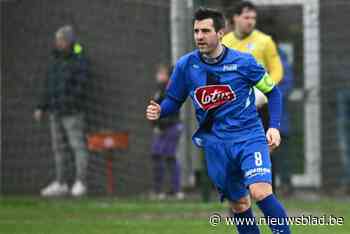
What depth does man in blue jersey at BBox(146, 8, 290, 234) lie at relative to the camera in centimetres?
862

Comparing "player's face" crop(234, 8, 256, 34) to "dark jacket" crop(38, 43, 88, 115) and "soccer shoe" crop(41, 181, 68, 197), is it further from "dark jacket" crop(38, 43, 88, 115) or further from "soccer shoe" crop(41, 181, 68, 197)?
"soccer shoe" crop(41, 181, 68, 197)

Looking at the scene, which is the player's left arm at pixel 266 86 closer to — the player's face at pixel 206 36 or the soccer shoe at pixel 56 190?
the player's face at pixel 206 36

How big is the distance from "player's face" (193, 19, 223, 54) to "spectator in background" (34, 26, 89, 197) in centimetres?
615

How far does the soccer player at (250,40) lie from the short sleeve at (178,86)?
2158mm

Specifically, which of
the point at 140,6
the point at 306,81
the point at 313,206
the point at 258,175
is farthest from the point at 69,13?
the point at 258,175

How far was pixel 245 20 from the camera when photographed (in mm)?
11133

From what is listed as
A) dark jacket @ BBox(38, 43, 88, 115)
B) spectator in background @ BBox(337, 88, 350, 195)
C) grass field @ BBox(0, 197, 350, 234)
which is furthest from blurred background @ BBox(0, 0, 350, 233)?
grass field @ BBox(0, 197, 350, 234)

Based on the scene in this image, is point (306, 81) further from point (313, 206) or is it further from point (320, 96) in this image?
point (313, 206)

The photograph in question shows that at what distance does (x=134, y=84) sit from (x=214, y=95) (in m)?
7.62

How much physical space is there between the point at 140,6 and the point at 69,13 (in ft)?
3.40

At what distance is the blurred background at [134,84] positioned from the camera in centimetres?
1566

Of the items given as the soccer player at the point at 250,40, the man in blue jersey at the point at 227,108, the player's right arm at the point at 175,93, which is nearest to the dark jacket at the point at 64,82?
the soccer player at the point at 250,40

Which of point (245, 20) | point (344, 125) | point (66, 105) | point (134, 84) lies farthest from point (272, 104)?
point (134, 84)

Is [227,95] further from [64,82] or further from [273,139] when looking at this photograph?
[64,82]
